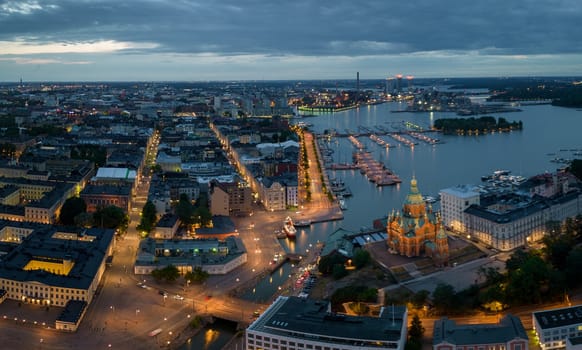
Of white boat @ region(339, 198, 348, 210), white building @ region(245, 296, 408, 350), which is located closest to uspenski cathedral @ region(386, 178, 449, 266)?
white building @ region(245, 296, 408, 350)

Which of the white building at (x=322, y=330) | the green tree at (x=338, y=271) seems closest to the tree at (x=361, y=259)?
the green tree at (x=338, y=271)

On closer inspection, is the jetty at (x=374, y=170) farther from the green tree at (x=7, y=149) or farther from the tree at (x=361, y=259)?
the green tree at (x=7, y=149)

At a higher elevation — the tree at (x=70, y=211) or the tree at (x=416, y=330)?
the tree at (x=70, y=211)

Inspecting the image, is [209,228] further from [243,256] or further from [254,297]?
[254,297]

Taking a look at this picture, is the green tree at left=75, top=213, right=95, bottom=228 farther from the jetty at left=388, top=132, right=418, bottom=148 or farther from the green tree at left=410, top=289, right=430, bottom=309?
the jetty at left=388, top=132, right=418, bottom=148

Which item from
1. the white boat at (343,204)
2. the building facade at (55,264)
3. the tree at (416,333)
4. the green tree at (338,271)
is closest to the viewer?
the tree at (416,333)
